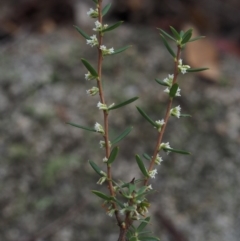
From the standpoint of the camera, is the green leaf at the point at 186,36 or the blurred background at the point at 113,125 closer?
the green leaf at the point at 186,36

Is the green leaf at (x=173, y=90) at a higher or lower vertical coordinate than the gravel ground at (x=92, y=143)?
higher

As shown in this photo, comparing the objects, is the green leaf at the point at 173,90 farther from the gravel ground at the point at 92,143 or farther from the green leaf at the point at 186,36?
the gravel ground at the point at 92,143

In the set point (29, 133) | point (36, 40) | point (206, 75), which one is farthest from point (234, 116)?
point (36, 40)

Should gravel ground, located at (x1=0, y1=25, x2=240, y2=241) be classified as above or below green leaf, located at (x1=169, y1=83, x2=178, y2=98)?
below

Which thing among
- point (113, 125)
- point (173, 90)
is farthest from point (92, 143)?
point (173, 90)

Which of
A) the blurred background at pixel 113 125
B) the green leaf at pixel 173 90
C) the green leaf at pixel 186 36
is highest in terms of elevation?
the green leaf at pixel 186 36

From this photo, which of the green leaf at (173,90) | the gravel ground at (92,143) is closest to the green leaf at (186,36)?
the green leaf at (173,90)

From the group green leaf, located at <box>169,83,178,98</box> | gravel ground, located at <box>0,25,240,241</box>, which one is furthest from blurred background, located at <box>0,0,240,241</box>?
green leaf, located at <box>169,83,178,98</box>

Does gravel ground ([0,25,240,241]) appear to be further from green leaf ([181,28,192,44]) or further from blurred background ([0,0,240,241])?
green leaf ([181,28,192,44])

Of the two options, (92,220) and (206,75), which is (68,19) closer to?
(206,75)
